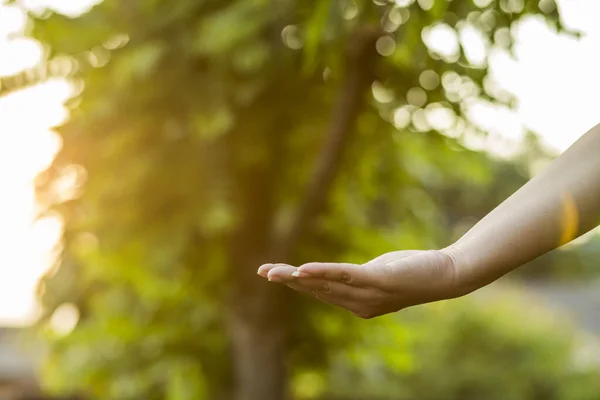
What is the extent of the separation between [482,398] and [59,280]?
7.58 meters

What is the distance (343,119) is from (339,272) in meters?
3.34

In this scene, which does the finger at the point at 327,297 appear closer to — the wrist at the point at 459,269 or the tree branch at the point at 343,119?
the wrist at the point at 459,269

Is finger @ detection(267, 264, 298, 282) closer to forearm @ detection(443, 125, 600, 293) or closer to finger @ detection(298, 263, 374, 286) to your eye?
finger @ detection(298, 263, 374, 286)

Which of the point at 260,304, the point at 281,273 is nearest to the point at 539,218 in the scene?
the point at 281,273

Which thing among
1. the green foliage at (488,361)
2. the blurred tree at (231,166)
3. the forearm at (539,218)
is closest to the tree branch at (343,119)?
the blurred tree at (231,166)

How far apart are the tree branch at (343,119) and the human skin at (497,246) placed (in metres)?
2.73

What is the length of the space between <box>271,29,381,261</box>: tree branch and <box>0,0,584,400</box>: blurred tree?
12mm

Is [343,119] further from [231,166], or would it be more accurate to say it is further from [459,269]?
[459,269]

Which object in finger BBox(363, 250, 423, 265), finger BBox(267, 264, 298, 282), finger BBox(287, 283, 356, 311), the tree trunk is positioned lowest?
finger BBox(287, 283, 356, 311)

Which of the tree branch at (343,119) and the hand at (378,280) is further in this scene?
the tree branch at (343,119)

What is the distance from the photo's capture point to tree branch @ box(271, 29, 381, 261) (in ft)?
14.6

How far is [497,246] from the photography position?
1.48 metres

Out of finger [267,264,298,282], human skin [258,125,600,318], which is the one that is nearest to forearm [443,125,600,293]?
human skin [258,125,600,318]

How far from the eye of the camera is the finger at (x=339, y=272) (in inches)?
54.0
